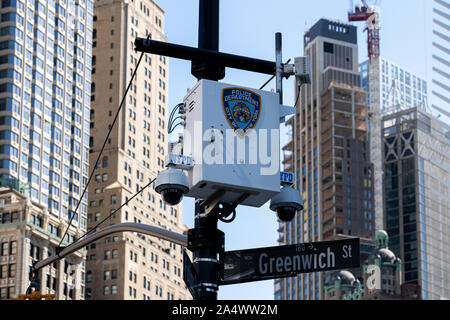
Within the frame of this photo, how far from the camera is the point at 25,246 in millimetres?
146500

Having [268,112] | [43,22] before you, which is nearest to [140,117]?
[43,22]

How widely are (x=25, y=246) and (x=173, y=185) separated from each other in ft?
442

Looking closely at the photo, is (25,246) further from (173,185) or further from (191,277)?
(173,185)

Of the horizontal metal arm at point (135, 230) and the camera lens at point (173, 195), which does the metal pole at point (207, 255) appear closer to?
the horizontal metal arm at point (135, 230)

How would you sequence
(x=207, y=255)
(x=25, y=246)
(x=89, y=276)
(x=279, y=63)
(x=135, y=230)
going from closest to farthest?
(x=207, y=255)
(x=279, y=63)
(x=135, y=230)
(x=25, y=246)
(x=89, y=276)

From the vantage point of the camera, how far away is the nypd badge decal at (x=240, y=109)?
611 inches

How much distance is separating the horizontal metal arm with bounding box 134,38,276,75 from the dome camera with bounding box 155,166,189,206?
6.88 ft

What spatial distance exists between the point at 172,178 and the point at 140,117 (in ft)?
604

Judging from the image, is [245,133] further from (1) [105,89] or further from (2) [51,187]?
(1) [105,89]

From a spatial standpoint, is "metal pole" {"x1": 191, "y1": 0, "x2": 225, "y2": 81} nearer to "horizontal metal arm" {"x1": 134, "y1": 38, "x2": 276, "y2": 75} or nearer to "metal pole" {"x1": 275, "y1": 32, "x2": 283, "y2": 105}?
"horizontal metal arm" {"x1": 134, "y1": 38, "x2": 276, "y2": 75}

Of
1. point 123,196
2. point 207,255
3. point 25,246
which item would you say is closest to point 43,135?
point 25,246

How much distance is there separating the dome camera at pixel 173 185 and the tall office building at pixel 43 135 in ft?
435

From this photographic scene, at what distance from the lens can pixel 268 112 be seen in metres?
15.9
